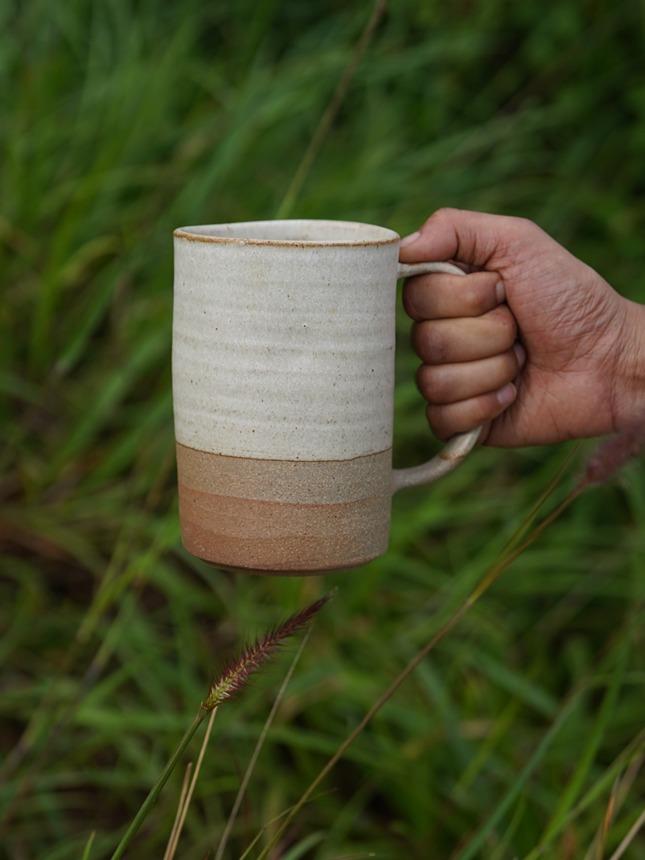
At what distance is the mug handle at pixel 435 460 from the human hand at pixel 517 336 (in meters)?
0.01

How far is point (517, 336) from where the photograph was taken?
4.81ft

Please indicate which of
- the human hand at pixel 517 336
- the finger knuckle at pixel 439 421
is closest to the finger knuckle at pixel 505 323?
the human hand at pixel 517 336

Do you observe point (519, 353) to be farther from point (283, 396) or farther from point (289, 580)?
point (289, 580)

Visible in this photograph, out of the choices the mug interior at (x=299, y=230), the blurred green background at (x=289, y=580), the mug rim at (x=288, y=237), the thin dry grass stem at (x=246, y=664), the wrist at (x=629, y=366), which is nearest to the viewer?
the thin dry grass stem at (x=246, y=664)

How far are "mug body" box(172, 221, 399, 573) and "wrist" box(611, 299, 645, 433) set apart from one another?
401 millimetres

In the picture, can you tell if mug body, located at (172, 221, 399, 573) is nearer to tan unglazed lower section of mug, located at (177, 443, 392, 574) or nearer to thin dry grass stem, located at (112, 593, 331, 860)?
tan unglazed lower section of mug, located at (177, 443, 392, 574)

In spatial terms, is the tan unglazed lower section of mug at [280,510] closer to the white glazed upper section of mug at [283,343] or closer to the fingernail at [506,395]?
the white glazed upper section of mug at [283,343]

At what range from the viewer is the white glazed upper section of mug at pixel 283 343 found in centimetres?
109

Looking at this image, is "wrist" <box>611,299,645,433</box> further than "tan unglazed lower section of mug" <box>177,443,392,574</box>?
Yes

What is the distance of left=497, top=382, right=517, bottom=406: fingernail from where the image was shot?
4.44ft

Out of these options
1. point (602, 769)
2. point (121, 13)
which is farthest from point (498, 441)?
point (121, 13)

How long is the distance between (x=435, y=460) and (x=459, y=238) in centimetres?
25

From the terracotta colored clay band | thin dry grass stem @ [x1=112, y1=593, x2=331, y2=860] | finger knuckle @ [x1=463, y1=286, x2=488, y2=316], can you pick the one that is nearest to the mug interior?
finger knuckle @ [x1=463, y1=286, x2=488, y2=316]

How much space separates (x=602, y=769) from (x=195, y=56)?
185 centimetres
